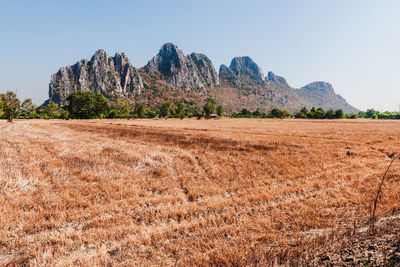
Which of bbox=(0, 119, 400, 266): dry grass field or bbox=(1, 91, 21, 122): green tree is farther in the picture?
bbox=(1, 91, 21, 122): green tree

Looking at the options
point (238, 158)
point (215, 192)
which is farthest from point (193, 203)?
point (238, 158)

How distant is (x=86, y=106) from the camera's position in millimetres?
→ 117500

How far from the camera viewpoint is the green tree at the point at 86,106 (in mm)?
114681

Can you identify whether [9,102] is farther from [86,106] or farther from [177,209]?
[177,209]

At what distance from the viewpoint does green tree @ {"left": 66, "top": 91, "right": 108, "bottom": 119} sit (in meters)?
115

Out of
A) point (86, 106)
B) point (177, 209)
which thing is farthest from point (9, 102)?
point (177, 209)

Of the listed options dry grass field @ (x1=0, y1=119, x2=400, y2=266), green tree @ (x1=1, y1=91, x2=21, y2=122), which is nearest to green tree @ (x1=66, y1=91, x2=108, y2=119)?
green tree @ (x1=1, y1=91, x2=21, y2=122)

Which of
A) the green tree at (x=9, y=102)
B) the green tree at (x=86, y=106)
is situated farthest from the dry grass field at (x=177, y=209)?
the green tree at (x=86, y=106)

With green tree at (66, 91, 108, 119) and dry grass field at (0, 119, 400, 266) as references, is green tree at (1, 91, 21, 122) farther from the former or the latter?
dry grass field at (0, 119, 400, 266)

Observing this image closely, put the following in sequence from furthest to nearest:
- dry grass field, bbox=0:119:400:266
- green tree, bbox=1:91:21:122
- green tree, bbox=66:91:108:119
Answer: green tree, bbox=66:91:108:119 < green tree, bbox=1:91:21:122 < dry grass field, bbox=0:119:400:266

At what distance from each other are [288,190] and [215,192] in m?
3.44

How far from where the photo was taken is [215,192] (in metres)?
8.14

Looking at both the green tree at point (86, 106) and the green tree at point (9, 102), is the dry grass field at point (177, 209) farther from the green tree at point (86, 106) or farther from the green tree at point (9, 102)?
the green tree at point (86, 106)

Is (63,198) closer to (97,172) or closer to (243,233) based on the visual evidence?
(97,172)
